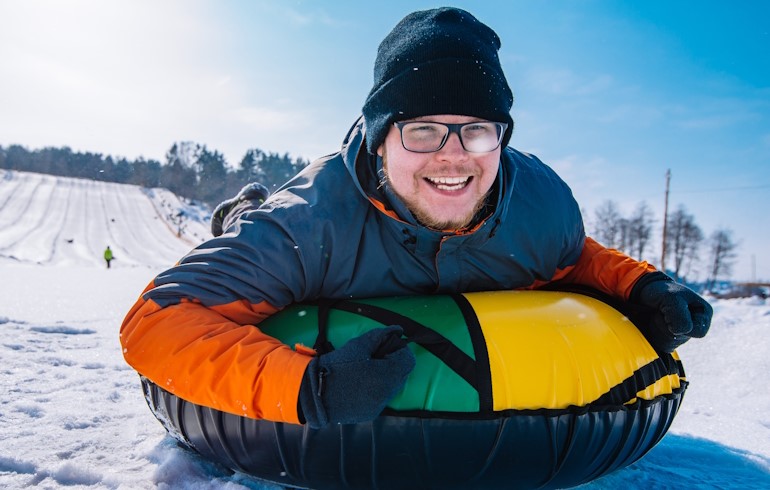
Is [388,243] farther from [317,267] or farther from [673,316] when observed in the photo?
[673,316]

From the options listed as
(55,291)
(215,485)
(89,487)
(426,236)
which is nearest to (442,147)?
(426,236)

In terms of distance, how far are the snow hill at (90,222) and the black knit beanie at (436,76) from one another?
68.8 feet

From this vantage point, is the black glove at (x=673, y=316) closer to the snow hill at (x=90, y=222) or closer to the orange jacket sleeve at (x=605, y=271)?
the orange jacket sleeve at (x=605, y=271)

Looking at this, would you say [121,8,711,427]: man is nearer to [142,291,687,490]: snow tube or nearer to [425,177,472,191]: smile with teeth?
[425,177,472,191]: smile with teeth

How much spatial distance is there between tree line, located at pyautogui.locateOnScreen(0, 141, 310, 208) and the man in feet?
184

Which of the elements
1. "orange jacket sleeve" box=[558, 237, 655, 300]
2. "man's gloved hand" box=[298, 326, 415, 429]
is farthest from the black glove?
"man's gloved hand" box=[298, 326, 415, 429]

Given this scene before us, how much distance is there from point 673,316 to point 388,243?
42.0 inches

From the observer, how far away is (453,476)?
141 centimetres

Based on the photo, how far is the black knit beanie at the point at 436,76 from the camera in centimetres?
178

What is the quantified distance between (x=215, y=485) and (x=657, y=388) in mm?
1466

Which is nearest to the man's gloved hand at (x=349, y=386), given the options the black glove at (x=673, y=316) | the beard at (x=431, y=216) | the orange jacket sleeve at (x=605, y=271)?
the beard at (x=431, y=216)

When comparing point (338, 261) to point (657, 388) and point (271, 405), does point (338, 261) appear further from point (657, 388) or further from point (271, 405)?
point (657, 388)

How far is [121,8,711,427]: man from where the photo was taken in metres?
1.39

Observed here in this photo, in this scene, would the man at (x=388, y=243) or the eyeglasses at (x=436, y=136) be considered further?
the eyeglasses at (x=436, y=136)
